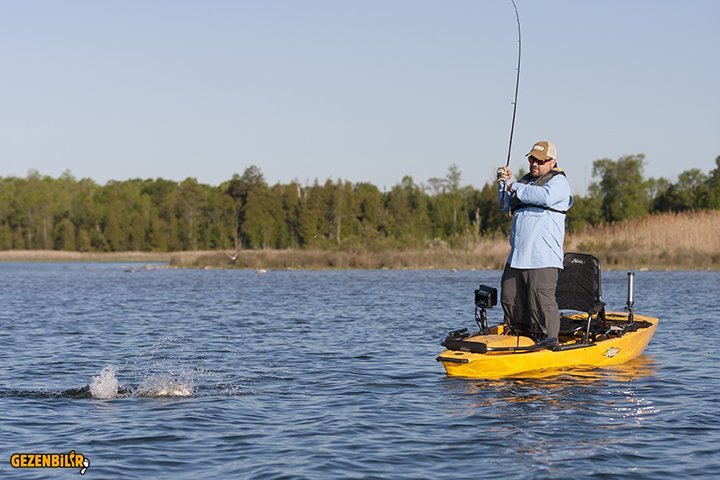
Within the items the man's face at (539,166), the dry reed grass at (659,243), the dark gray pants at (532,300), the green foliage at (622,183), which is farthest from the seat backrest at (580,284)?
the green foliage at (622,183)

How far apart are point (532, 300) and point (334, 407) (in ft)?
8.40

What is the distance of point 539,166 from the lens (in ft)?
35.4

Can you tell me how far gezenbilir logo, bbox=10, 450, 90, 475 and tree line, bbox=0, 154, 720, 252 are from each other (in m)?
72.2

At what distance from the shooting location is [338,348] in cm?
1484

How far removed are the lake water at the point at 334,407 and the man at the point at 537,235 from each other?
0.84 m

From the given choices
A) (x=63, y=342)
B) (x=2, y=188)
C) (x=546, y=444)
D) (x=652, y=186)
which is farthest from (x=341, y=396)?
(x=2, y=188)

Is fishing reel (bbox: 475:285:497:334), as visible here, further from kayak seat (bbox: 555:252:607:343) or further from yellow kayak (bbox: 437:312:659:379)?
kayak seat (bbox: 555:252:607:343)

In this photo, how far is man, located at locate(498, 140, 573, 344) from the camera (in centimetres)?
1055

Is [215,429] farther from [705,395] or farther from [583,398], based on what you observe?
[705,395]

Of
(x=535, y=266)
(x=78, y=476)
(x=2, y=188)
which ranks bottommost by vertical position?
(x=78, y=476)

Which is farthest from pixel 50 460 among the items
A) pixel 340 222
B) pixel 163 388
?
Result: pixel 340 222

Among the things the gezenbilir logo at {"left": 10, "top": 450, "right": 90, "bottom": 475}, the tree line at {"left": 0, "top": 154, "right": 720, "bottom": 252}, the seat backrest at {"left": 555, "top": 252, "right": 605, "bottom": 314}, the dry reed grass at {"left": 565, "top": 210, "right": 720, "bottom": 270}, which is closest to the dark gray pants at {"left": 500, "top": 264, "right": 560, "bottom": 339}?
the seat backrest at {"left": 555, "top": 252, "right": 605, "bottom": 314}

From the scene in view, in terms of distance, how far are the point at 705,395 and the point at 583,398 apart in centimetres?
142

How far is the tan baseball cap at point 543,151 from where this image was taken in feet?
35.1
